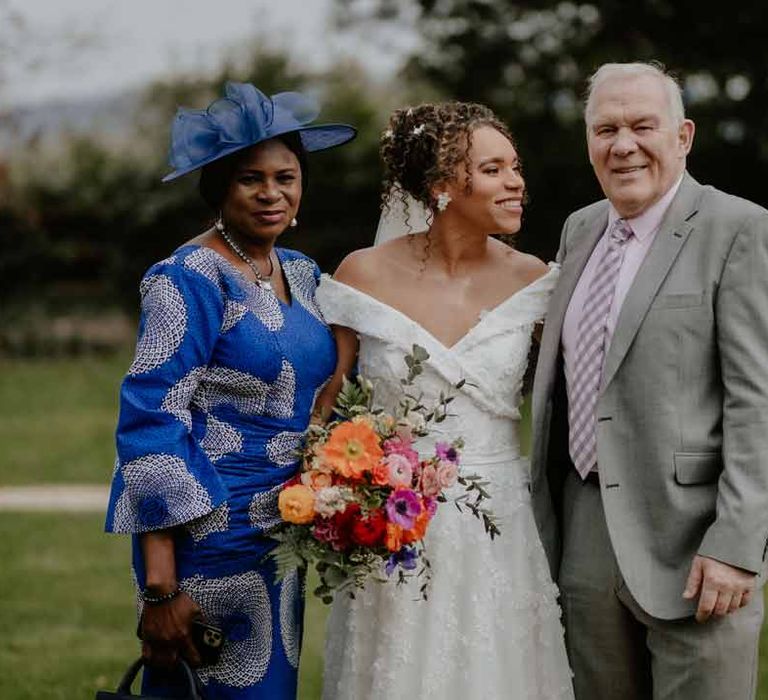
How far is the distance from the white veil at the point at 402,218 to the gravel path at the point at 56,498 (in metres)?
6.44

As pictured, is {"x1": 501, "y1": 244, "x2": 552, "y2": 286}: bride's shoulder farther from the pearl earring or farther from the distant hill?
the distant hill

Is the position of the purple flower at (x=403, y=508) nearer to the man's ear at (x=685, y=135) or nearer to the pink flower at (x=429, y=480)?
the pink flower at (x=429, y=480)

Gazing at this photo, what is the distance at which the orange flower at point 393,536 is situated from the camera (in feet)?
11.9

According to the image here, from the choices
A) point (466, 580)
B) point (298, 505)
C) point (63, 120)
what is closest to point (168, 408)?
point (298, 505)

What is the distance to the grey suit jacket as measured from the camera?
145 inches

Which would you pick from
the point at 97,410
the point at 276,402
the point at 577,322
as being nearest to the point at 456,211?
the point at 577,322

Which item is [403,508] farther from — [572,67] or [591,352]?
[572,67]

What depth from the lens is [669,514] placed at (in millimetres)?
3838

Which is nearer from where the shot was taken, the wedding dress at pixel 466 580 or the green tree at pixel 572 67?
the wedding dress at pixel 466 580

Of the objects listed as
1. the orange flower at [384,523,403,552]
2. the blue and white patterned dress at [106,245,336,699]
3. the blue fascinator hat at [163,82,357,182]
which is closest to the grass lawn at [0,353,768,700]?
the blue and white patterned dress at [106,245,336,699]

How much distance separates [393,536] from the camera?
362 cm

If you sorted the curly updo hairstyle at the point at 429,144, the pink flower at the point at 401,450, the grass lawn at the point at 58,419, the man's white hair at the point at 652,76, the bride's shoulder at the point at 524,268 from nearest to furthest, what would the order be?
the pink flower at the point at 401,450 < the man's white hair at the point at 652,76 < the curly updo hairstyle at the point at 429,144 < the bride's shoulder at the point at 524,268 < the grass lawn at the point at 58,419

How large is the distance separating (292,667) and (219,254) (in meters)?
1.25

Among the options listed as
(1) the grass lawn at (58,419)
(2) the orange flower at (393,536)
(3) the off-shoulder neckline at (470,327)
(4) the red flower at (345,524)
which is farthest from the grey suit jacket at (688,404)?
(1) the grass lawn at (58,419)
